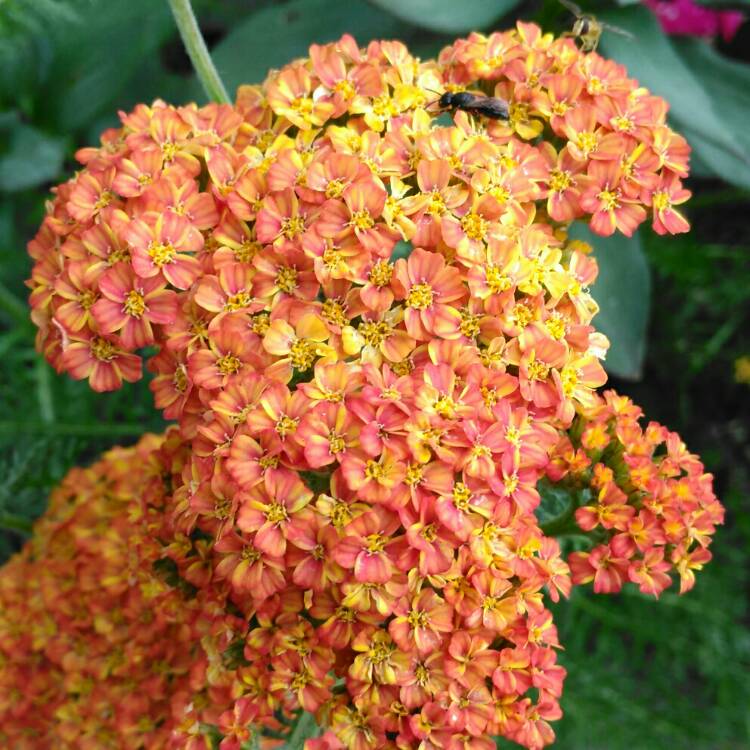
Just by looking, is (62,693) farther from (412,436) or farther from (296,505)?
(412,436)

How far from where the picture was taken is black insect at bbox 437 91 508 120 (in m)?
1.14

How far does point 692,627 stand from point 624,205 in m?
1.27

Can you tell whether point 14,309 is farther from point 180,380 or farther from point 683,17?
point 683,17

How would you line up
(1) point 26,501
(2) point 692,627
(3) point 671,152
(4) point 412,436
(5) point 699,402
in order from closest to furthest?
(4) point 412,436, (3) point 671,152, (1) point 26,501, (2) point 692,627, (5) point 699,402

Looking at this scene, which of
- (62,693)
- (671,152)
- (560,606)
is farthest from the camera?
(560,606)

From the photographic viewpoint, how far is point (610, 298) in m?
1.71

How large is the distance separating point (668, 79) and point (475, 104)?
25.0 inches

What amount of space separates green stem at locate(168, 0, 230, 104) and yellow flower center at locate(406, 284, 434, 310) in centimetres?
48

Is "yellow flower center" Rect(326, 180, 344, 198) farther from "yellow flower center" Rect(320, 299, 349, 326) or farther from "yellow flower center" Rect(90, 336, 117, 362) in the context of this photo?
"yellow flower center" Rect(90, 336, 117, 362)

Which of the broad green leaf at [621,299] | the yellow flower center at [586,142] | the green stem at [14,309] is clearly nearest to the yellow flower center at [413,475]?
the yellow flower center at [586,142]

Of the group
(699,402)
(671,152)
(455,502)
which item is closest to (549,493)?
(455,502)

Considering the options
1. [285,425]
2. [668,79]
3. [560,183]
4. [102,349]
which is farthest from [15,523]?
[668,79]

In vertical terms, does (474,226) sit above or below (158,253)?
above

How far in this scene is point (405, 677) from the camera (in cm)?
98
